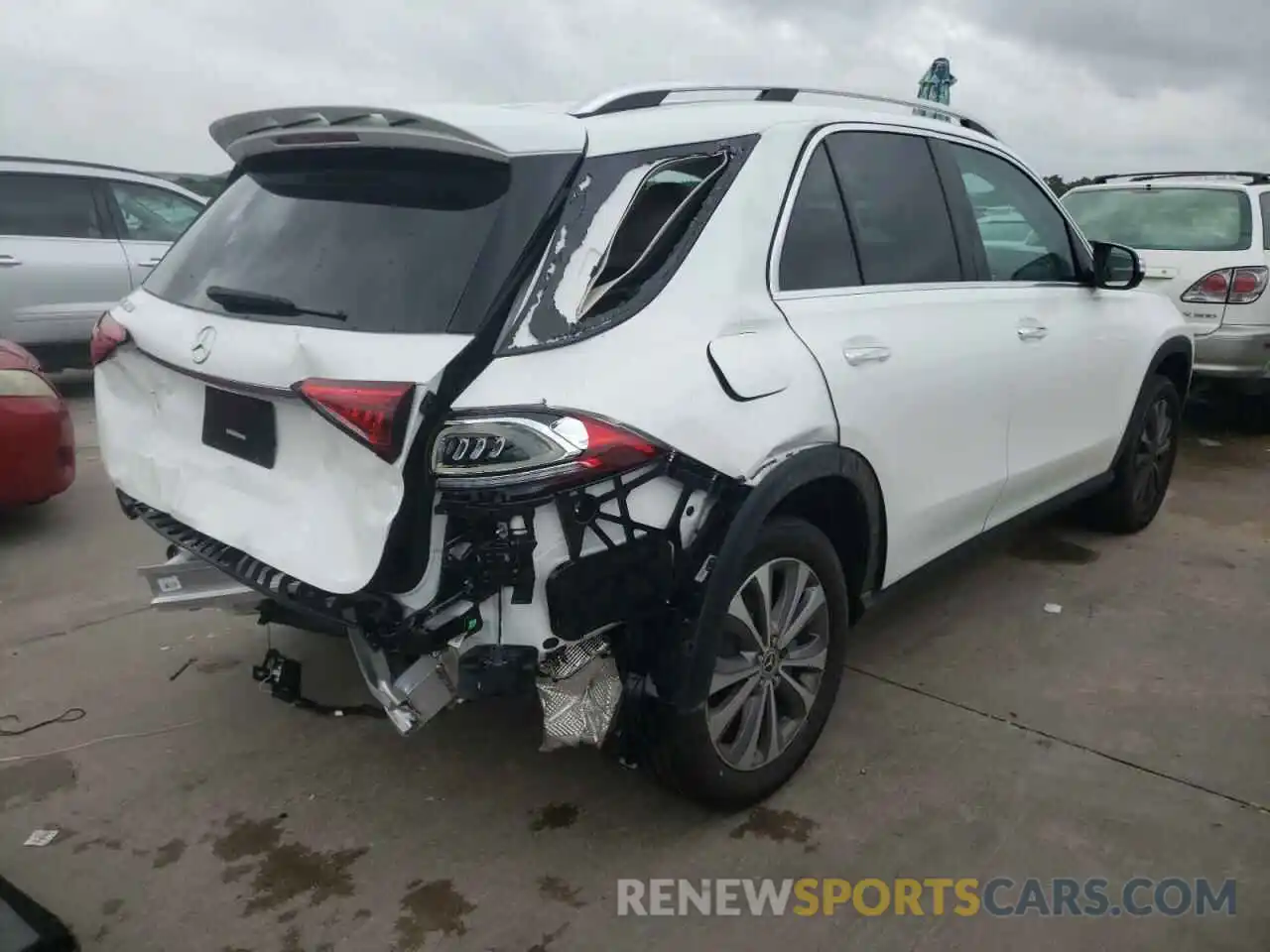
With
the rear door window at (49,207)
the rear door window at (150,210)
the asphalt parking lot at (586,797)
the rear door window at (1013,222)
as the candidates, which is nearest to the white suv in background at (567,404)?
the asphalt parking lot at (586,797)

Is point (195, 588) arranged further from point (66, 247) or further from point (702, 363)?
point (66, 247)

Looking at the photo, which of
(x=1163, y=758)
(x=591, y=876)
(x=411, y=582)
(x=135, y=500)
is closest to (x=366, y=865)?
(x=591, y=876)

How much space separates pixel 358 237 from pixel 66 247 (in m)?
6.64

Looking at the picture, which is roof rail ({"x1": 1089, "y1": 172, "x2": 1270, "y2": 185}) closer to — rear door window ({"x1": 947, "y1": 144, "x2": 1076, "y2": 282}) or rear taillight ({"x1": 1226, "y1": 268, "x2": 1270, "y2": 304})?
rear taillight ({"x1": 1226, "y1": 268, "x2": 1270, "y2": 304})

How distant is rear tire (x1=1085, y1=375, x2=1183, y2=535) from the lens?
4.67m

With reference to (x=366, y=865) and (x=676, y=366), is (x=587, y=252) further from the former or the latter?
(x=366, y=865)

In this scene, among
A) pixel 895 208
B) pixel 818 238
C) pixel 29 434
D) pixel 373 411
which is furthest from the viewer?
pixel 29 434

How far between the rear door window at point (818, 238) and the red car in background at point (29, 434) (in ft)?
11.9

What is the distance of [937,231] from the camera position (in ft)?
11.0

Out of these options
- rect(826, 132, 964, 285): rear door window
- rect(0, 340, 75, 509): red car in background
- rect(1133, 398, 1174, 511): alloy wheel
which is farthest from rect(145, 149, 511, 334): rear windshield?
rect(1133, 398, 1174, 511): alloy wheel

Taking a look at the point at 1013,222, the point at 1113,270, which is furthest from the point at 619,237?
the point at 1113,270

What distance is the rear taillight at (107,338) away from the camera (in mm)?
2848

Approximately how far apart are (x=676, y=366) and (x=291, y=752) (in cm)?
172

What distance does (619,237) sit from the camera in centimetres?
238
